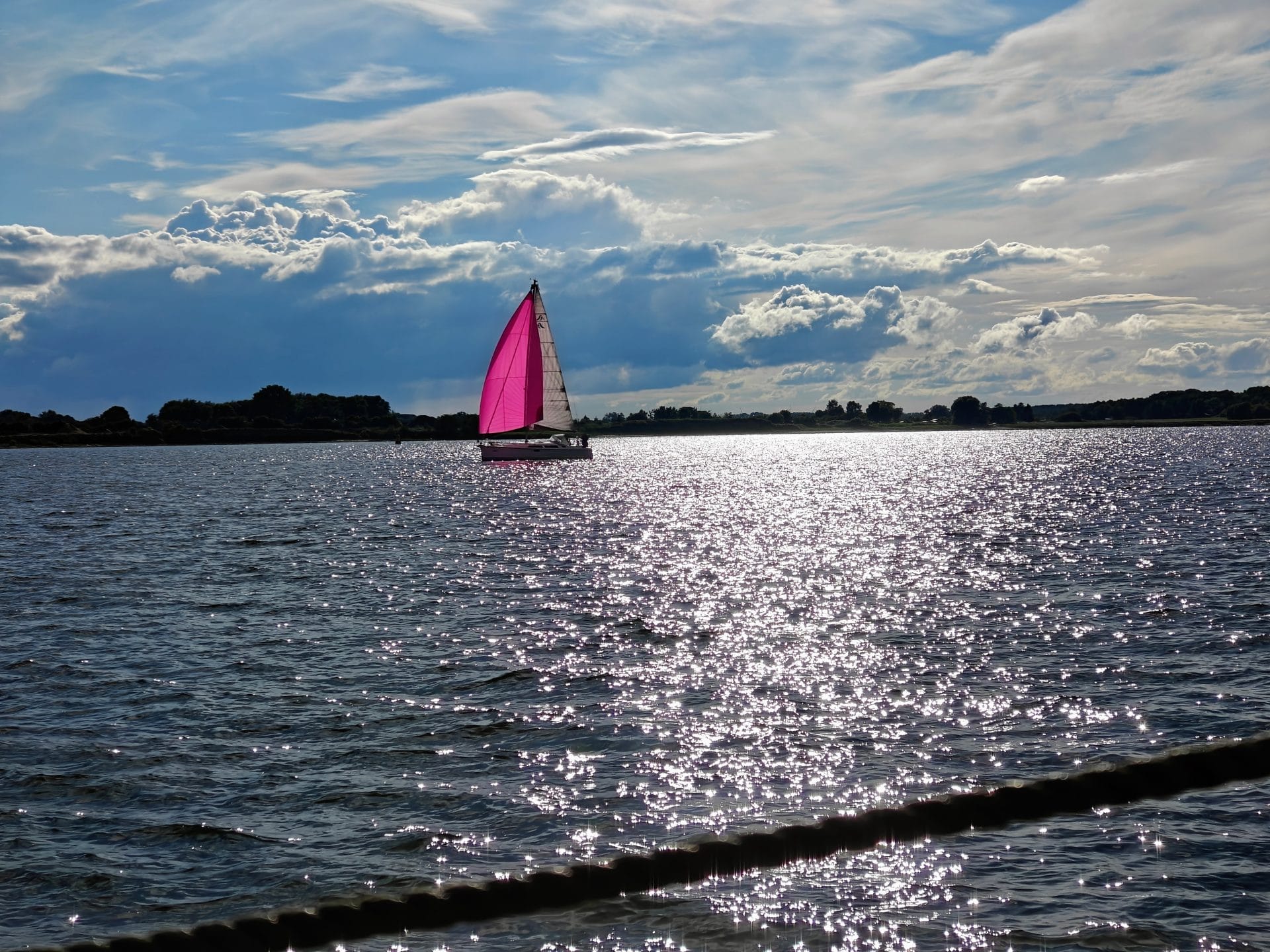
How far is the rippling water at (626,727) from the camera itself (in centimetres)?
1195

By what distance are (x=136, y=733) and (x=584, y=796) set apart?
901 centimetres

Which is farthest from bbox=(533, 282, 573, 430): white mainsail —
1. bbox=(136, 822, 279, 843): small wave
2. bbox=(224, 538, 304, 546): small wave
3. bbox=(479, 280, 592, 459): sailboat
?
bbox=(136, 822, 279, 843): small wave

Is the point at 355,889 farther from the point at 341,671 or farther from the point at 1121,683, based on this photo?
the point at 1121,683

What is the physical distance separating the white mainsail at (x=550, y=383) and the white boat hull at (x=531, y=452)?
303 centimetres

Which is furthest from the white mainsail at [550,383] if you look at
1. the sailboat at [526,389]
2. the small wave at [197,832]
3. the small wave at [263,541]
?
the small wave at [197,832]

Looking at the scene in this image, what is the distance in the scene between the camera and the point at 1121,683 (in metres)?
22.2

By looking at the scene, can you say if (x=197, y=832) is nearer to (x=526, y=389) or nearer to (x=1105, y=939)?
(x=1105, y=939)

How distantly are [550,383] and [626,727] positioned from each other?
11480 cm

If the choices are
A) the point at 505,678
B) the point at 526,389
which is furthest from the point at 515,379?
the point at 505,678

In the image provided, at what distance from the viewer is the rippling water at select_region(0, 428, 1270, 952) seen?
39.2 feet

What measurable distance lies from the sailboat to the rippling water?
79800 millimetres

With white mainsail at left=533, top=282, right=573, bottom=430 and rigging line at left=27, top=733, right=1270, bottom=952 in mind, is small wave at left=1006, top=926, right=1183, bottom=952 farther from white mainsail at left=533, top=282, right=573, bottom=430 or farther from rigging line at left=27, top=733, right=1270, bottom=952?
white mainsail at left=533, top=282, right=573, bottom=430

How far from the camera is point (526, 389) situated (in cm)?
13075

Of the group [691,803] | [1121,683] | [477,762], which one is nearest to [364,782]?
[477,762]
